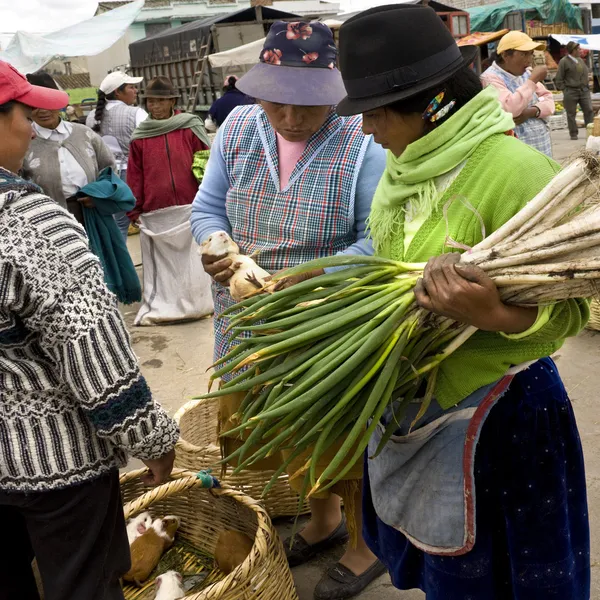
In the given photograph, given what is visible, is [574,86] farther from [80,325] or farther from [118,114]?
[80,325]

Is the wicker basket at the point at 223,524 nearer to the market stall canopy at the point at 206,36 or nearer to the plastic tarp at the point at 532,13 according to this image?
the market stall canopy at the point at 206,36

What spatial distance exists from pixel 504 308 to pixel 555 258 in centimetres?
13

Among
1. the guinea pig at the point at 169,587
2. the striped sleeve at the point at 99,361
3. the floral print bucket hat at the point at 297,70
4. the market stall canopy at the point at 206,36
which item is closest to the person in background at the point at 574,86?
the market stall canopy at the point at 206,36

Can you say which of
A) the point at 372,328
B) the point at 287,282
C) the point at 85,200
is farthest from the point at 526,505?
the point at 85,200

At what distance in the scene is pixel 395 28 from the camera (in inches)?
59.5

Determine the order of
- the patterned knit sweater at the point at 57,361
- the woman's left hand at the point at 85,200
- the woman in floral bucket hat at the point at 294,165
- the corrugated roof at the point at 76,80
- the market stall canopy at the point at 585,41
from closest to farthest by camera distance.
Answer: the patterned knit sweater at the point at 57,361 → the woman in floral bucket hat at the point at 294,165 → the woman's left hand at the point at 85,200 → the market stall canopy at the point at 585,41 → the corrugated roof at the point at 76,80

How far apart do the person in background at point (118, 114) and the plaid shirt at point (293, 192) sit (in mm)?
4296

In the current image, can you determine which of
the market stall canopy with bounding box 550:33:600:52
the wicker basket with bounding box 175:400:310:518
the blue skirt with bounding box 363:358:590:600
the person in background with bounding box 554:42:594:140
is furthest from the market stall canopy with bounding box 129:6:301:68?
the blue skirt with bounding box 363:358:590:600

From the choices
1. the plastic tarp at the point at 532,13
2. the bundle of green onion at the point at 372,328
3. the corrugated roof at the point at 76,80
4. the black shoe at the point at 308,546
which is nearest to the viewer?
the bundle of green onion at the point at 372,328

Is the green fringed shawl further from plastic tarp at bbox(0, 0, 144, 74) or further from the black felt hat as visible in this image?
plastic tarp at bbox(0, 0, 144, 74)

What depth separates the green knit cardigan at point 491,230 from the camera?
4.80 feet

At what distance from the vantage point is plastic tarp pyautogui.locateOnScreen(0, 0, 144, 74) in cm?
1355

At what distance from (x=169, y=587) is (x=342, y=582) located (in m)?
0.60

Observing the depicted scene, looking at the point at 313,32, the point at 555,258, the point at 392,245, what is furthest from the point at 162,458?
the point at 313,32
